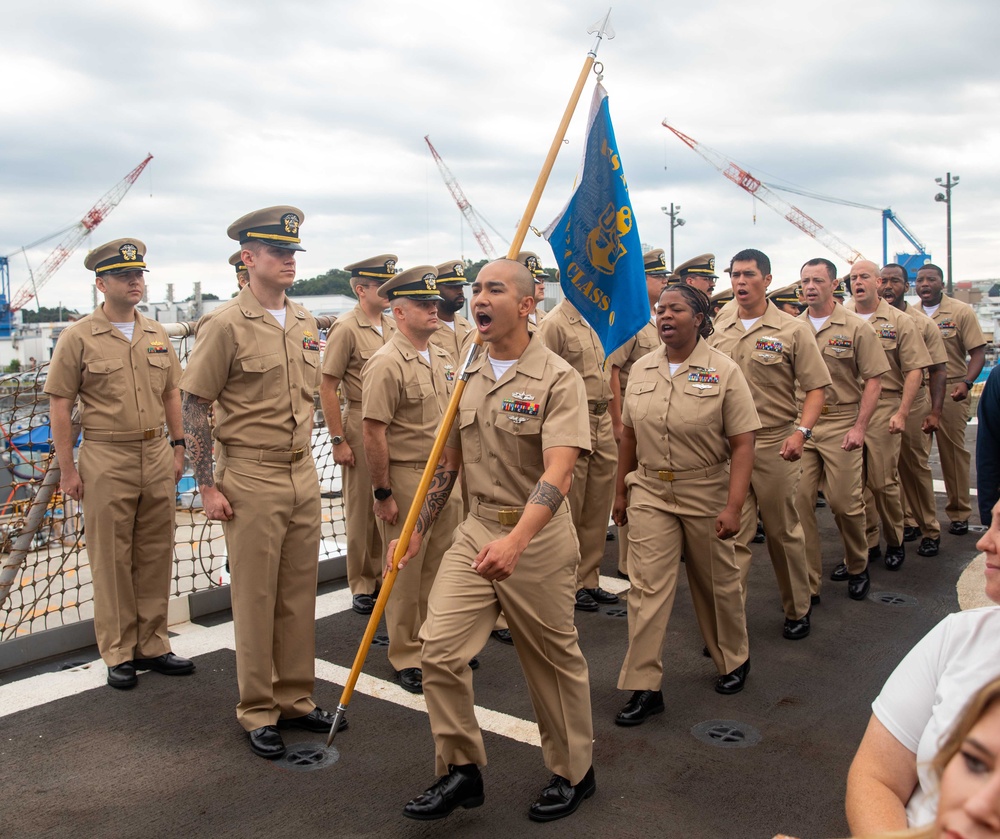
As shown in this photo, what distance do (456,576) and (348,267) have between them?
4295 mm

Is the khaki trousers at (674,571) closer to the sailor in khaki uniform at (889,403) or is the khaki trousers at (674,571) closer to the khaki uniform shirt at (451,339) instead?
the khaki uniform shirt at (451,339)

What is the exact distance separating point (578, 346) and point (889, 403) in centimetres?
285

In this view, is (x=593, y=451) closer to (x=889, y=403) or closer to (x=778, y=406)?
A: (x=778, y=406)

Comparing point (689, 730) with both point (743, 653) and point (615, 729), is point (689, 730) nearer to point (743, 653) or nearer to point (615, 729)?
point (615, 729)

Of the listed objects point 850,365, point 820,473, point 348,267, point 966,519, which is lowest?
point 966,519

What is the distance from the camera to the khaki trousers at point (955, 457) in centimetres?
856

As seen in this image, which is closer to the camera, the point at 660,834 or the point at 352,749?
the point at 660,834

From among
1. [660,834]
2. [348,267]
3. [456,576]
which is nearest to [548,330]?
[348,267]

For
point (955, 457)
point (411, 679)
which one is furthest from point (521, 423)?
point (955, 457)

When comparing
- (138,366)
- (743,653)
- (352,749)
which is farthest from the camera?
(138,366)

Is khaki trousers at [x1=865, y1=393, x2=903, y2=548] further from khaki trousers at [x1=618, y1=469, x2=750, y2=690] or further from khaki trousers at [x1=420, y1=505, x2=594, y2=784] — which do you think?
khaki trousers at [x1=420, y1=505, x2=594, y2=784]

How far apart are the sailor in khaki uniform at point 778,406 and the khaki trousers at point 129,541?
3418 millimetres

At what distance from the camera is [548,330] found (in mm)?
6527

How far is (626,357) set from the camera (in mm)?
7160
